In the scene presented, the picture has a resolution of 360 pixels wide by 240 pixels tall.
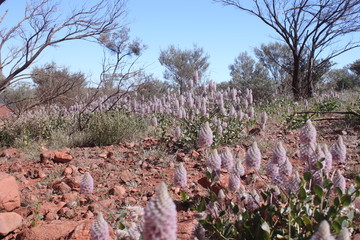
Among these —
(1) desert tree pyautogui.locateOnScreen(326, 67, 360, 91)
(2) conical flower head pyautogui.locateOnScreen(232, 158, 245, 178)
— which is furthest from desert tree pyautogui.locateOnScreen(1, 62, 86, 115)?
(1) desert tree pyautogui.locateOnScreen(326, 67, 360, 91)

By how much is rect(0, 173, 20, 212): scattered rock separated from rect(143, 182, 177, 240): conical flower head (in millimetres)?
2695

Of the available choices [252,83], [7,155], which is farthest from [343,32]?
[7,155]

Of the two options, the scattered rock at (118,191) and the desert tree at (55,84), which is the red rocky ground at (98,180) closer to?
the scattered rock at (118,191)

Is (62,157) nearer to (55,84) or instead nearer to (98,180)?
(98,180)

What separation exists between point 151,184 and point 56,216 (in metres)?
1.19

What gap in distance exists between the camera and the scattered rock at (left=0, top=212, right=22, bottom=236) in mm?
2710

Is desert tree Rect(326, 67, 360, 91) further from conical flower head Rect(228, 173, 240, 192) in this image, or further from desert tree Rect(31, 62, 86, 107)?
conical flower head Rect(228, 173, 240, 192)

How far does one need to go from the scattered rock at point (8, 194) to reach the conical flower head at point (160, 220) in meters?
2.70

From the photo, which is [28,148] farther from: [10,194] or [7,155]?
[10,194]

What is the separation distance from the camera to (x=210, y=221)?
6.52 ft

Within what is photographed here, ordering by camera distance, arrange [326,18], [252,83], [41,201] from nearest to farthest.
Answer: [41,201], [326,18], [252,83]

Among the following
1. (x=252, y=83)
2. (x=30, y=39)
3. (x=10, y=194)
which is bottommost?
(x=10, y=194)

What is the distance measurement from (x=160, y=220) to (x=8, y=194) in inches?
109

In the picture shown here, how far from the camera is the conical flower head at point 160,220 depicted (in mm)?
1010
